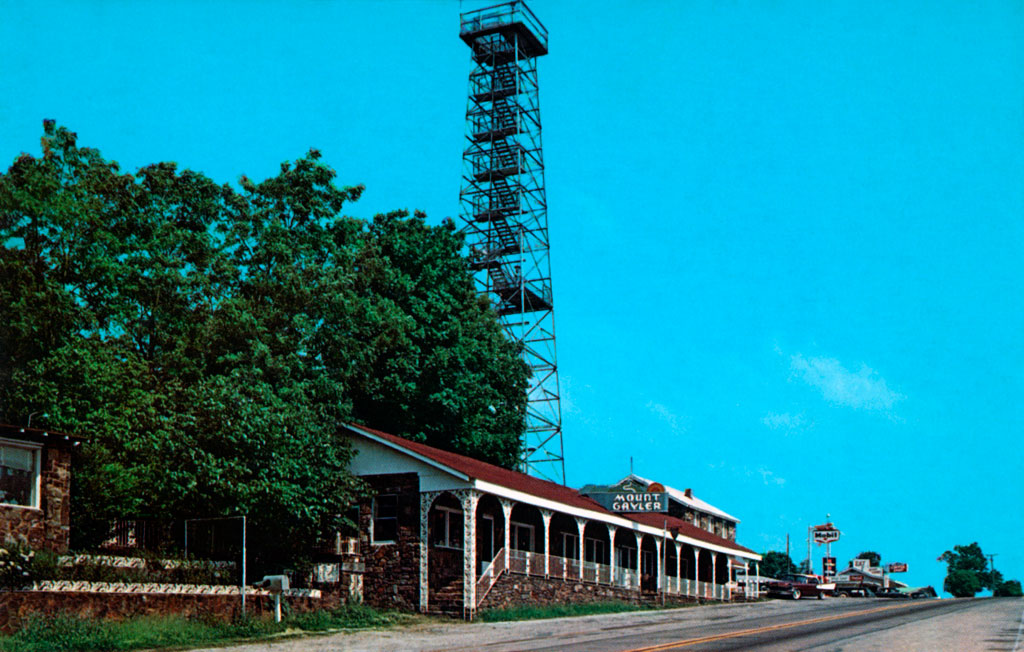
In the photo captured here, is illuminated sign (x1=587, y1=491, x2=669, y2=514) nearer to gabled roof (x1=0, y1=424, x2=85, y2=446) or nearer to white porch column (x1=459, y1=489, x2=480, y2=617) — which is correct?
white porch column (x1=459, y1=489, x2=480, y2=617)

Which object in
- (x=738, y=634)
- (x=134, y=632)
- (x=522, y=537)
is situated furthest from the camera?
(x=522, y=537)

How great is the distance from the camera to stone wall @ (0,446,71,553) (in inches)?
1057

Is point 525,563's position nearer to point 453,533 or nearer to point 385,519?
point 453,533

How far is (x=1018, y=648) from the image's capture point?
82.4ft

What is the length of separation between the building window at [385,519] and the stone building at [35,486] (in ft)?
36.9

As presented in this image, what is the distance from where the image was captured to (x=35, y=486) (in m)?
27.7

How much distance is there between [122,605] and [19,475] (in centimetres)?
407

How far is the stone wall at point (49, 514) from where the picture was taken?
88.1ft

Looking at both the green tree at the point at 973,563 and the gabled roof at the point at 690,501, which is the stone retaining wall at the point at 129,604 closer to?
the gabled roof at the point at 690,501

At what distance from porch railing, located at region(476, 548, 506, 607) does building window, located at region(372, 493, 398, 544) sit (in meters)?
3.12

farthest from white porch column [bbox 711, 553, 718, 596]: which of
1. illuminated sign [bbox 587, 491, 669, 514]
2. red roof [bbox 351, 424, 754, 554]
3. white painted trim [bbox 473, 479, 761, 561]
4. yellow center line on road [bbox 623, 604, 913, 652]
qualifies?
yellow center line on road [bbox 623, 604, 913, 652]

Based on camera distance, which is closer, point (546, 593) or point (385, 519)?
point (385, 519)

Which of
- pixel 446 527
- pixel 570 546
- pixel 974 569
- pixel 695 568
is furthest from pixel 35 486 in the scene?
pixel 974 569

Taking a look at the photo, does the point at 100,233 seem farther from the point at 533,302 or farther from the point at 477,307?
the point at 533,302
